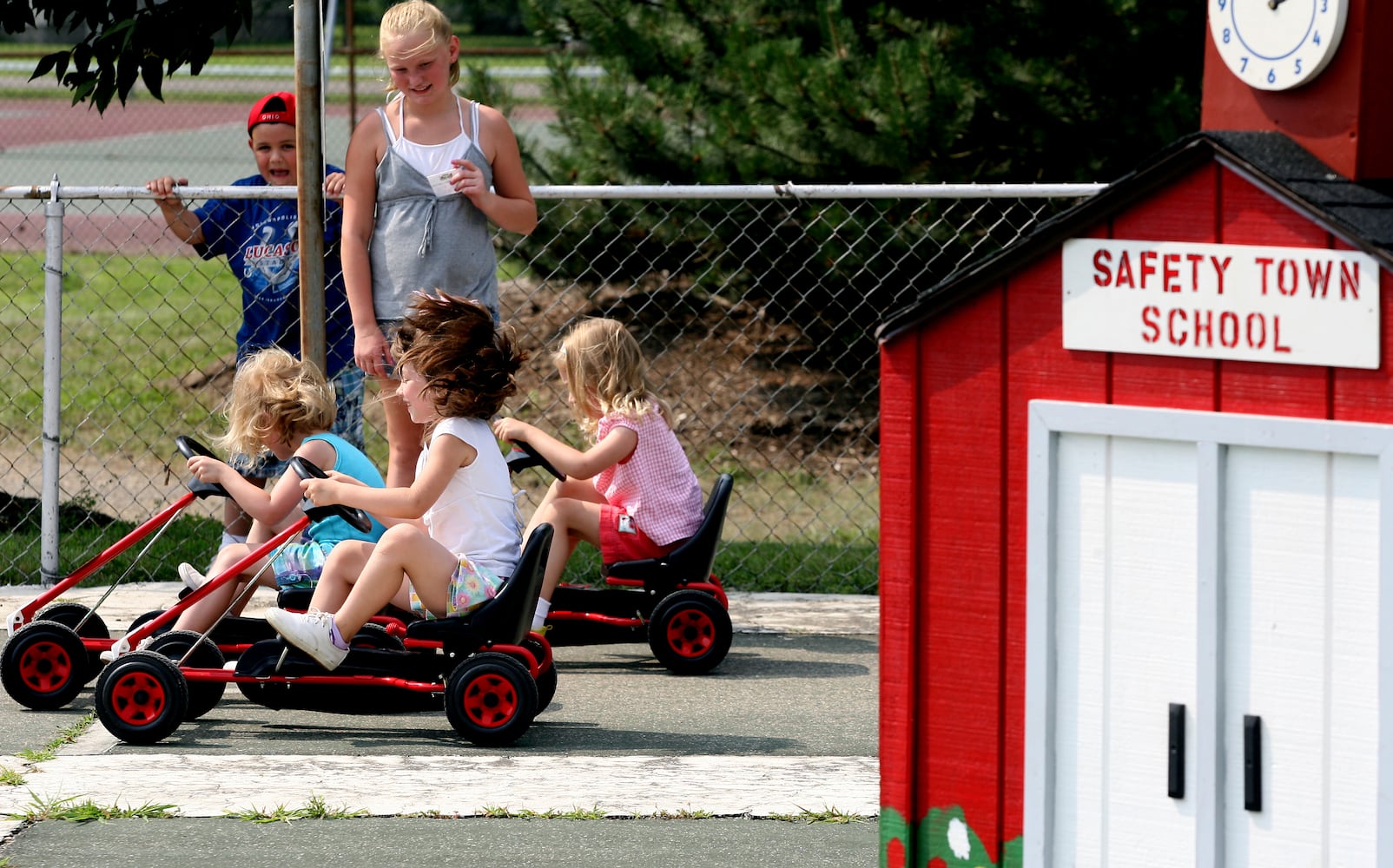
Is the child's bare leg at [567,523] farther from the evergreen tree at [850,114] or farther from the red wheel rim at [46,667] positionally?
the evergreen tree at [850,114]

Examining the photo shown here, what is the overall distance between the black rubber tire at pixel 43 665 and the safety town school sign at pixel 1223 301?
3.15 metres

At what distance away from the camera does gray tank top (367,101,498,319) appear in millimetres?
5297

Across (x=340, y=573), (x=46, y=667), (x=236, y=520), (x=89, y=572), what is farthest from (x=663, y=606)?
(x=46, y=667)

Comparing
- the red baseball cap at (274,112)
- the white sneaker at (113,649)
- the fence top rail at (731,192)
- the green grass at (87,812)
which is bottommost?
the green grass at (87,812)

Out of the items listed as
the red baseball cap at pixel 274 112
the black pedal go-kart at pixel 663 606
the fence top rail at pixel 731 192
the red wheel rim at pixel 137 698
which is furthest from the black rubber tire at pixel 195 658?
the red baseball cap at pixel 274 112

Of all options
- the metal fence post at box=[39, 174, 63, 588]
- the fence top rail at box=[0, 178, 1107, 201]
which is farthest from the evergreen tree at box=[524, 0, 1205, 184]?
the metal fence post at box=[39, 174, 63, 588]

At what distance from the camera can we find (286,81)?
25.7m

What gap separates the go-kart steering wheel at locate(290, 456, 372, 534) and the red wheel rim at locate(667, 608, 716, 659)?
112 centimetres

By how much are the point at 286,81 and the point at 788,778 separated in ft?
76.0

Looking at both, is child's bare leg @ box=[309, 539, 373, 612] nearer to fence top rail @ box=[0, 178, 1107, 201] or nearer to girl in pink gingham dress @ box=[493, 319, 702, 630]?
girl in pink gingham dress @ box=[493, 319, 702, 630]

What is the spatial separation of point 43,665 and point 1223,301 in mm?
3503

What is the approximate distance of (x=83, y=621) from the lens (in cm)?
479

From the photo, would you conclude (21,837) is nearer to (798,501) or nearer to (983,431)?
(983,431)

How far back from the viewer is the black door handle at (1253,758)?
268cm
